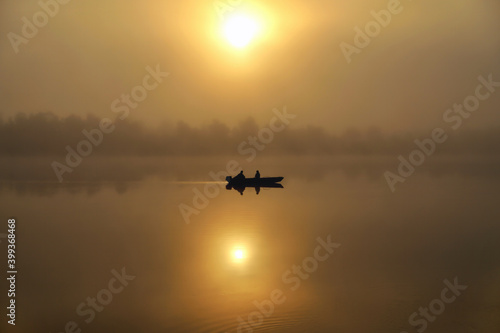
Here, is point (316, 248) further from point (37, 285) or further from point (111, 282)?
point (37, 285)

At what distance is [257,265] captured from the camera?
1434 cm

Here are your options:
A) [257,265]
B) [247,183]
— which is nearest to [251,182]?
[247,183]

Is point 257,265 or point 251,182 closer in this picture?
point 257,265

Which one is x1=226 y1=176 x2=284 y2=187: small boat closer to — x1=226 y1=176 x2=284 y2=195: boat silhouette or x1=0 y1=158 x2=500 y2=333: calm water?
x1=226 y1=176 x2=284 y2=195: boat silhouette

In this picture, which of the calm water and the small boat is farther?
the small boat

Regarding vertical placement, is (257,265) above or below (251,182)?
below

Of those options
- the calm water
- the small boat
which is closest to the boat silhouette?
the small boat

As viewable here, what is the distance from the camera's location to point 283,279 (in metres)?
13.0

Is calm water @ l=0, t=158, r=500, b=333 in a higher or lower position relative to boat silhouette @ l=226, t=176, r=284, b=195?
lower

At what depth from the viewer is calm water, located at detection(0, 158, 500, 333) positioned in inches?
412

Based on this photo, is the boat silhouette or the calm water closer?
the calm water

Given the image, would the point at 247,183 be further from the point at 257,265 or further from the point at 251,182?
the point at 257,265

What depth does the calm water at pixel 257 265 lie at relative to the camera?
1046 centimetres

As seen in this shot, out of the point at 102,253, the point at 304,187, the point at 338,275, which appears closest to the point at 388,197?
the point at 304,187
